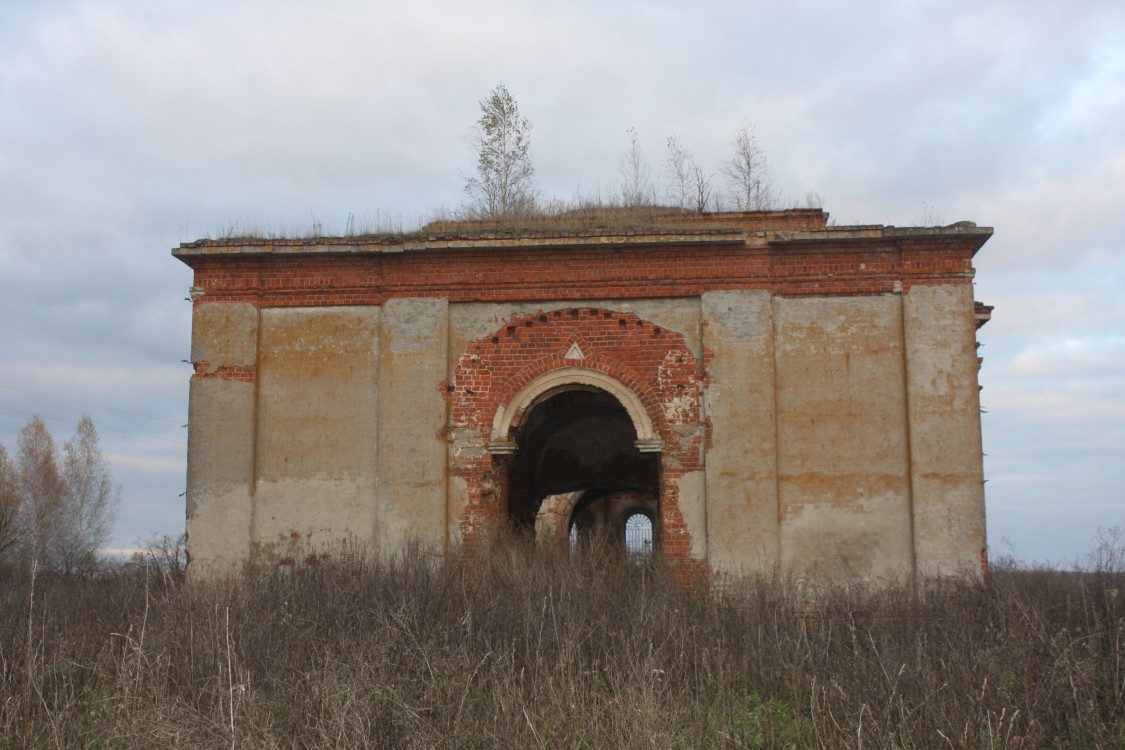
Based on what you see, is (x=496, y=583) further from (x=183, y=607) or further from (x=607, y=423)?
(x=607, y=423)

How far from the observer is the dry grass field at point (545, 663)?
5797 millimetres

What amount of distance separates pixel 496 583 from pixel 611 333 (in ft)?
10.7

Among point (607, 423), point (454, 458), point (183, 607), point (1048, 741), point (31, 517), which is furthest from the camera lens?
point (31, 517)

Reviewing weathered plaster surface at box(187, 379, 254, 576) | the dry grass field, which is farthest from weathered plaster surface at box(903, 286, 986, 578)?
weathered plaster surface at box(187, 379, 254, 576)

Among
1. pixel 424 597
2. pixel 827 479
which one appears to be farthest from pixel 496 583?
pixel 827 479

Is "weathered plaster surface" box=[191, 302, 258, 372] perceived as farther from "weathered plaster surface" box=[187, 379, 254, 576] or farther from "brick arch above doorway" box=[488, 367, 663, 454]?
"brick arch above doorway" box=[488, 367, 663, 454]

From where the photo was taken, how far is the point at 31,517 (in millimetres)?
31938

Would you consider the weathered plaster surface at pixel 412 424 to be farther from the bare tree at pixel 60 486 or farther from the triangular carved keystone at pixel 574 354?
the bare tree at pixel 60 486

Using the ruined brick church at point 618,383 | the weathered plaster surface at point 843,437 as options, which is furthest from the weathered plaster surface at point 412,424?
the weathered plaster surface at point 843,437

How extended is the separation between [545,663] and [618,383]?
4.52 m

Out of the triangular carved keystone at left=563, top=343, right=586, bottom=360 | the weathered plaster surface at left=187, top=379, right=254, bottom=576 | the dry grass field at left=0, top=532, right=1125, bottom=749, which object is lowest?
the dry grass field at left=0, top=532, right=1125, bottom=749

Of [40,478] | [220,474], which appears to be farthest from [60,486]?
[220,474]

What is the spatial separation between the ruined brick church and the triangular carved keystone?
23 mm

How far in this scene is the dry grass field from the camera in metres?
5.80
